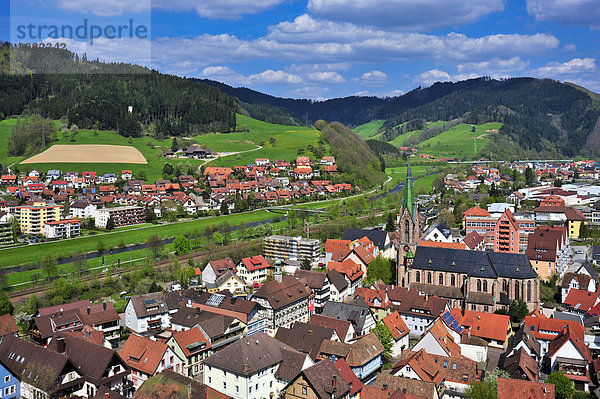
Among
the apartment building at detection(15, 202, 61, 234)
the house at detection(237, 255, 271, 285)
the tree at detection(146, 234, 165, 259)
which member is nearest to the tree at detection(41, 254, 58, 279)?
the tree at detection(146, 234, 165, 259)

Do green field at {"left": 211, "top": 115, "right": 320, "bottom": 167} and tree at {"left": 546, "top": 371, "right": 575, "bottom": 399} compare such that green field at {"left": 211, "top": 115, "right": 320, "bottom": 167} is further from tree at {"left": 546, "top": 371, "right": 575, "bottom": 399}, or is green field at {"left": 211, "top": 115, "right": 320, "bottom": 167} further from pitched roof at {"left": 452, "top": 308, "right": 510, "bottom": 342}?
tree at {"left": 546, "top": 371, "right": 575, "bottom": 399}

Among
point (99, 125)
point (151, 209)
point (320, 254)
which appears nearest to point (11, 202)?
point (151, 209)

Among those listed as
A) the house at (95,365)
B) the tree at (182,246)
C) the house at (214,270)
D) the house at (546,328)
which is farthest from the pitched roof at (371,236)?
the house at (95,365)

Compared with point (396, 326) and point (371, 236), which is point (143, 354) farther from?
point (371, 236)

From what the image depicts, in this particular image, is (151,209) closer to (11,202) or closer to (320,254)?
(11,202)

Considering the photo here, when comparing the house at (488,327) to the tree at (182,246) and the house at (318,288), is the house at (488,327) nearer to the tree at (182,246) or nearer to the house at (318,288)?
the house at (318,288)

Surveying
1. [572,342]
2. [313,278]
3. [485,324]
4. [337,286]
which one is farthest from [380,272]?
[572,342]
